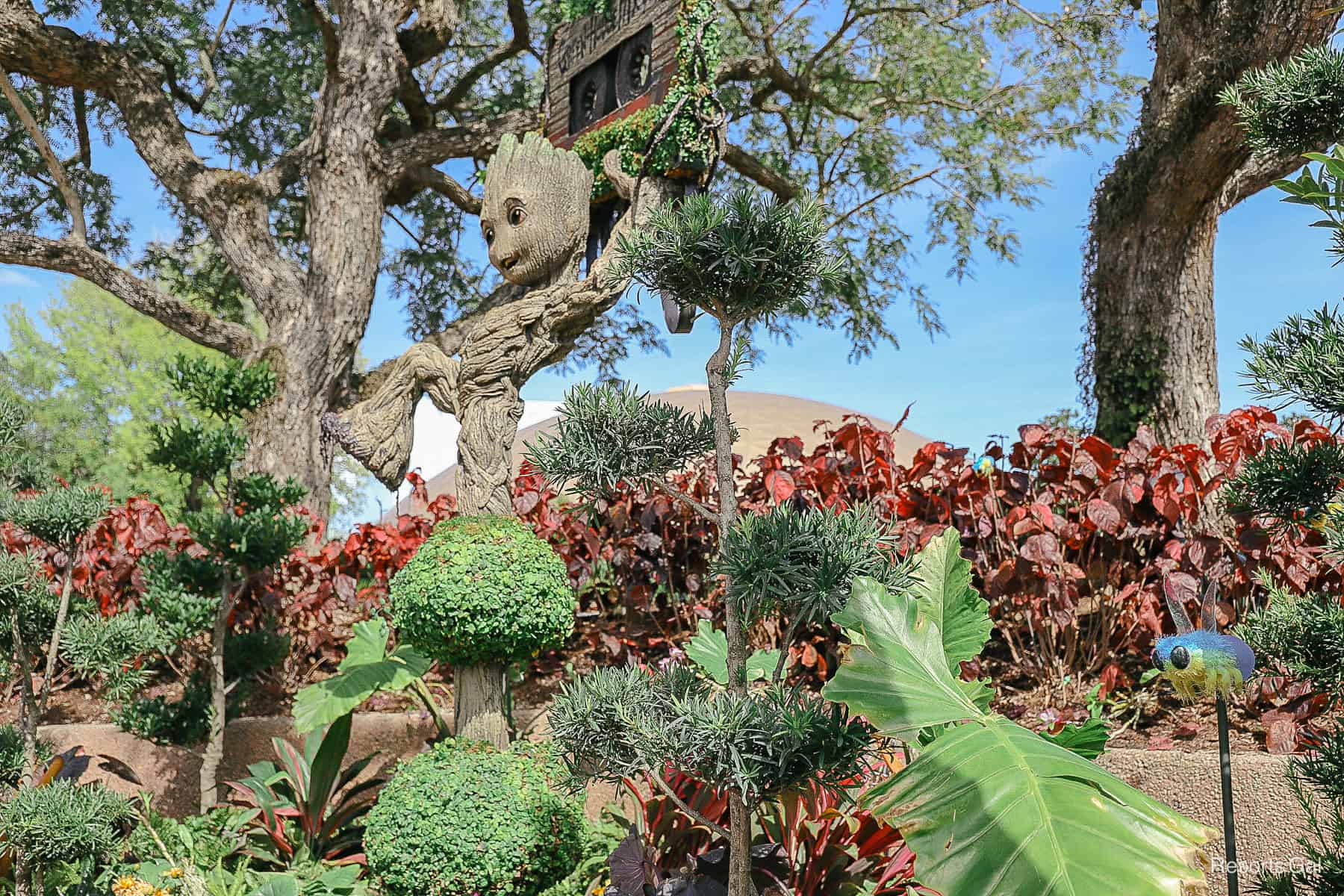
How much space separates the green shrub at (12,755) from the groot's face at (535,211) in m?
2.53

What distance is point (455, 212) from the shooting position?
35.2 ft

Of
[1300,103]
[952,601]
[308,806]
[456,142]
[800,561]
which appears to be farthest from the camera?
[456,142]

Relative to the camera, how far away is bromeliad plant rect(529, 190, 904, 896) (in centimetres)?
206

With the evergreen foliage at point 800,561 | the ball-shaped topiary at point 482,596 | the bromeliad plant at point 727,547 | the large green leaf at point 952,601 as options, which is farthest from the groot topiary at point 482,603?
the large green leaf at point 952,601

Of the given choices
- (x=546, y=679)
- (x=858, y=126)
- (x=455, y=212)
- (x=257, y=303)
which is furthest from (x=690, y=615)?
(x=455, y=212)

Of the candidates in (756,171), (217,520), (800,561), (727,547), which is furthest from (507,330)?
(756,171)

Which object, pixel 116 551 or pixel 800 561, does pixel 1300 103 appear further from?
pixel 116 551

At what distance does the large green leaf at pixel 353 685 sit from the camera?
3.62 metres

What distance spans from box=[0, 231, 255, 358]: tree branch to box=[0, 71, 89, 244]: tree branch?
0.18m

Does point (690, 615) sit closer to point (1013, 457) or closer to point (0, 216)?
point (1013, 457)

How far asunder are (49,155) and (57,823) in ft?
20.2

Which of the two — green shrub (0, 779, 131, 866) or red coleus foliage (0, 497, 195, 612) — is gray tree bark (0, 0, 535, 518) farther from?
green shrub (0, 779, 131, 866)

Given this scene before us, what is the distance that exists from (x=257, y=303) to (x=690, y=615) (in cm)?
544

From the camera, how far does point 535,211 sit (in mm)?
3566
